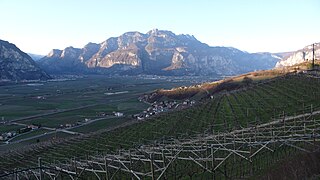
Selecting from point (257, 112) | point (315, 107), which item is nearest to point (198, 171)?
point (315, 107)

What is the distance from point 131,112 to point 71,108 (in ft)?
60.9

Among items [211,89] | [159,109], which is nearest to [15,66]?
[211,89]

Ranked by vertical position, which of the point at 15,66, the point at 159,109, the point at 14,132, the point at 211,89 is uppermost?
the point at 15,66

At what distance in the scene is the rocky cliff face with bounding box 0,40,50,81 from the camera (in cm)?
16966

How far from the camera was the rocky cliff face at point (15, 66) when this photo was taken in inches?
6680

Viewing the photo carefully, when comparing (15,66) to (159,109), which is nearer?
(159,109)

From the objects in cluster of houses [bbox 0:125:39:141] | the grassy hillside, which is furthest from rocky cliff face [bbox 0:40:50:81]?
cluster of houses [bbox 0:125:39:141]

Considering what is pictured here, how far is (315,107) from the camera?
28938 mm

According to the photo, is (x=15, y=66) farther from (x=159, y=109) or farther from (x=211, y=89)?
(x=159, y=109)

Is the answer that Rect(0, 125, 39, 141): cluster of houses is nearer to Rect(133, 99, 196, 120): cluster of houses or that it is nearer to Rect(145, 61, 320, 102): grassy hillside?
Rect(133, 99, 196, 120): cluster of houses

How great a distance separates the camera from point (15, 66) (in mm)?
177750

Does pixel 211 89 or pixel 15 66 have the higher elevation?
pixel 15 66

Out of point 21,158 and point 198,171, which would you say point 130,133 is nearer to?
point 21,158

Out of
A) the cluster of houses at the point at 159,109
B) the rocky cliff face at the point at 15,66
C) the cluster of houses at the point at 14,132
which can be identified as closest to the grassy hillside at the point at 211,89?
the cluster of houses at the point at 159,109
